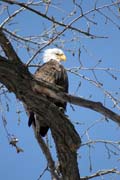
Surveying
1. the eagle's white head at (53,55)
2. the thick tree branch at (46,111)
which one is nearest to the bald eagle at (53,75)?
the eagle's white head at (53,55)

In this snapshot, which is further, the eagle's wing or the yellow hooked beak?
the yellow hooked beak

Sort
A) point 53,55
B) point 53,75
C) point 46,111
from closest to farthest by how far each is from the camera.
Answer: point 46,111
point 53,75
point 53,55

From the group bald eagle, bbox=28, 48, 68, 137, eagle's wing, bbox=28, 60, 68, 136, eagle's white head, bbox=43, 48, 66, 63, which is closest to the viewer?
bald eagle, bbox=28, 48, 68, 137

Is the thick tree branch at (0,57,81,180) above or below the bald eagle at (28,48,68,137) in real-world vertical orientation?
below

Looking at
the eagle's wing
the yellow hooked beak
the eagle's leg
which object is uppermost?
the yellow hooked beak

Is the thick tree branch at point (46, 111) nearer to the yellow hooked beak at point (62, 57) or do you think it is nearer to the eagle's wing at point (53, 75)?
the eagle's wing at point (53, 75)

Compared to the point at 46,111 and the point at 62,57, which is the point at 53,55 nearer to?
the point at 62,57

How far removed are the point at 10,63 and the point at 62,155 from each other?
98 cm

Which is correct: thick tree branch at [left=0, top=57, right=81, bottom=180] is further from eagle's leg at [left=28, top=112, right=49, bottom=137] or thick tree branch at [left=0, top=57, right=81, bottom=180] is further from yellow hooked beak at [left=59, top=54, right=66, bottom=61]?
yellow hooked beak at [left=59, top=54, right=66, bottom=61]

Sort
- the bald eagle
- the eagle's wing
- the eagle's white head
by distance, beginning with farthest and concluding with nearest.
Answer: the eagle's white head → the eagle's wing → the bald eagle

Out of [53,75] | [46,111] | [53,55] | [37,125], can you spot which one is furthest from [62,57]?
[46,111]

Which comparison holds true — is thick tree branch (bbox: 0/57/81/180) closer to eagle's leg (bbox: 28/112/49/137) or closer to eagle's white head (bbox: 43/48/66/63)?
eagle's leg (bbox: 28/112/49/137)

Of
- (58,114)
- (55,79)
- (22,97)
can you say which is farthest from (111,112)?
(55,79)

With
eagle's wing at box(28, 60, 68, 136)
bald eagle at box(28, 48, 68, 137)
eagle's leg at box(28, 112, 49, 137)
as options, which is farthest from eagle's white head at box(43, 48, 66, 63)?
eagle's leg at box(28, 112, 49, 137)
